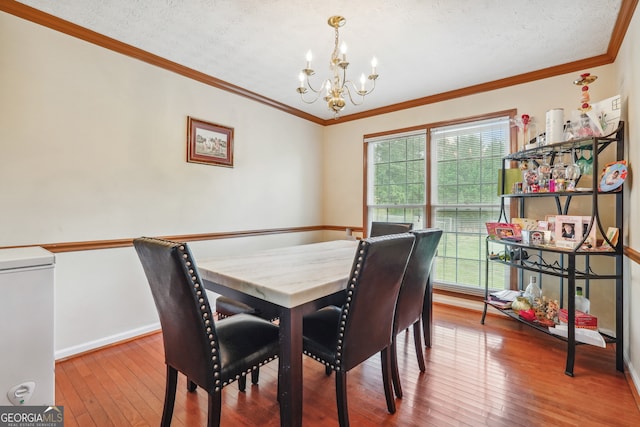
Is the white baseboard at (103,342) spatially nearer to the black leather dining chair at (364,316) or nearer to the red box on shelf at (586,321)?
the black leather dining chair at (364,316)

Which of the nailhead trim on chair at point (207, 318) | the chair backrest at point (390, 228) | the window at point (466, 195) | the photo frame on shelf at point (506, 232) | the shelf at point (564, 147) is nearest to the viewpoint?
the nailhead trim on chair at point (207, 318)

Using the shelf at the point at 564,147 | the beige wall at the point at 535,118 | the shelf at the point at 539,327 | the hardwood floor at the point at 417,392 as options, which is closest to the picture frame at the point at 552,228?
the beige wall at the point at 535,118

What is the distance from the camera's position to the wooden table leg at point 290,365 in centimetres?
126

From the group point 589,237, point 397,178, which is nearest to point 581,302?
point 589,237

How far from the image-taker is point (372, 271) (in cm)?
137

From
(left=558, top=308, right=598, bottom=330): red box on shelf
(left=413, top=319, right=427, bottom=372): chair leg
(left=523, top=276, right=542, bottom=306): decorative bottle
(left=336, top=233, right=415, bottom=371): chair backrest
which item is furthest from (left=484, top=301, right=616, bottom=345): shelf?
(left=336, top=233, right=415, bottom=371): chair backrest

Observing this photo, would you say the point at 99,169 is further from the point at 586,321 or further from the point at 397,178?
the point at 586,321

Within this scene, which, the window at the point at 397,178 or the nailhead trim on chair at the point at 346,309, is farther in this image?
the window at the point at 397,178

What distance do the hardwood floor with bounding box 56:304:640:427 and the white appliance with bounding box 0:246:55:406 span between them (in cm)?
35

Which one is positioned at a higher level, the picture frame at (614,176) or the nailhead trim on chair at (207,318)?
the picture frame at (614,176)

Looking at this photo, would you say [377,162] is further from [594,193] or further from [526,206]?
[594,193]

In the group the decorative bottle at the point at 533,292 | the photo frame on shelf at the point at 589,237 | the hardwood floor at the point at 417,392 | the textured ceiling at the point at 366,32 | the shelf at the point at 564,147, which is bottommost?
the hardwood floor at the point at 417,392

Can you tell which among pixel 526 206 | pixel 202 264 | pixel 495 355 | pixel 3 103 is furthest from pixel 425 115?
pixel 3 103

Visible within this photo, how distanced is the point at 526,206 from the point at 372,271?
241 cm
